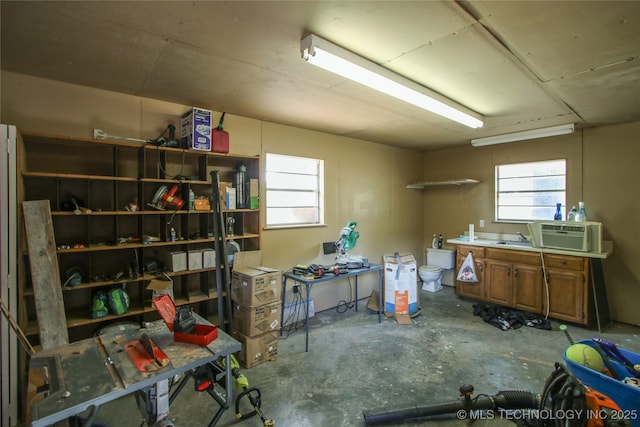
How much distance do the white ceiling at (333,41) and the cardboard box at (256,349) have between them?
2309mm

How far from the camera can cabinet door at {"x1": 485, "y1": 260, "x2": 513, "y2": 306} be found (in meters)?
4.18

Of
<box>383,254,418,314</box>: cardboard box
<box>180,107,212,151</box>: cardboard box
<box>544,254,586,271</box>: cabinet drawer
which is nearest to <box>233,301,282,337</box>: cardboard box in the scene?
<box>180,107,212,151</box>: cardboard box

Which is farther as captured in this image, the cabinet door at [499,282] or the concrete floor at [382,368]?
the cabinet door at [499,282]

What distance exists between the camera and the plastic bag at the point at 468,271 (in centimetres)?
448

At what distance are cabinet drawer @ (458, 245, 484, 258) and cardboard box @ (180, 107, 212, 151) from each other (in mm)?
3951

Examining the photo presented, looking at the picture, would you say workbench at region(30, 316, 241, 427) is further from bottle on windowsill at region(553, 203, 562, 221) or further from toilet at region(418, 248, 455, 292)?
bottle on windowsill at region(553, 203, 562, 221)

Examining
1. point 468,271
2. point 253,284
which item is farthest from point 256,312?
point 468,271

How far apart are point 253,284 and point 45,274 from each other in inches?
60.2

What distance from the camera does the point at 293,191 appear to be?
4.09 meters

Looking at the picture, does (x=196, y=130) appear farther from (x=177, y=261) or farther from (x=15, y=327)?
(x=15, y=327)

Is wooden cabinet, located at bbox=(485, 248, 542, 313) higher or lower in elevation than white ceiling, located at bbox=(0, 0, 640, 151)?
lower

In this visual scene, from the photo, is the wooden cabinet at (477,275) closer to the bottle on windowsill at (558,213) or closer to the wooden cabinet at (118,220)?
the bottle on windowsill at (558,213)

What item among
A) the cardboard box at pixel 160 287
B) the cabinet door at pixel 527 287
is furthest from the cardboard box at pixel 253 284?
the cabinet door at pixel 527 287

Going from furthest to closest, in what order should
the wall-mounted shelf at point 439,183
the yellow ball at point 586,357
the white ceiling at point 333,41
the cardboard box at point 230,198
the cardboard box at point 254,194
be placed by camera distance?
the wall-mounted shelf at point 439,183 < the cardboard box at point 254,194 < the cardboard box at point 230,198 < the yellow ball at point 586,357 < the white ceiling at point 333,41
